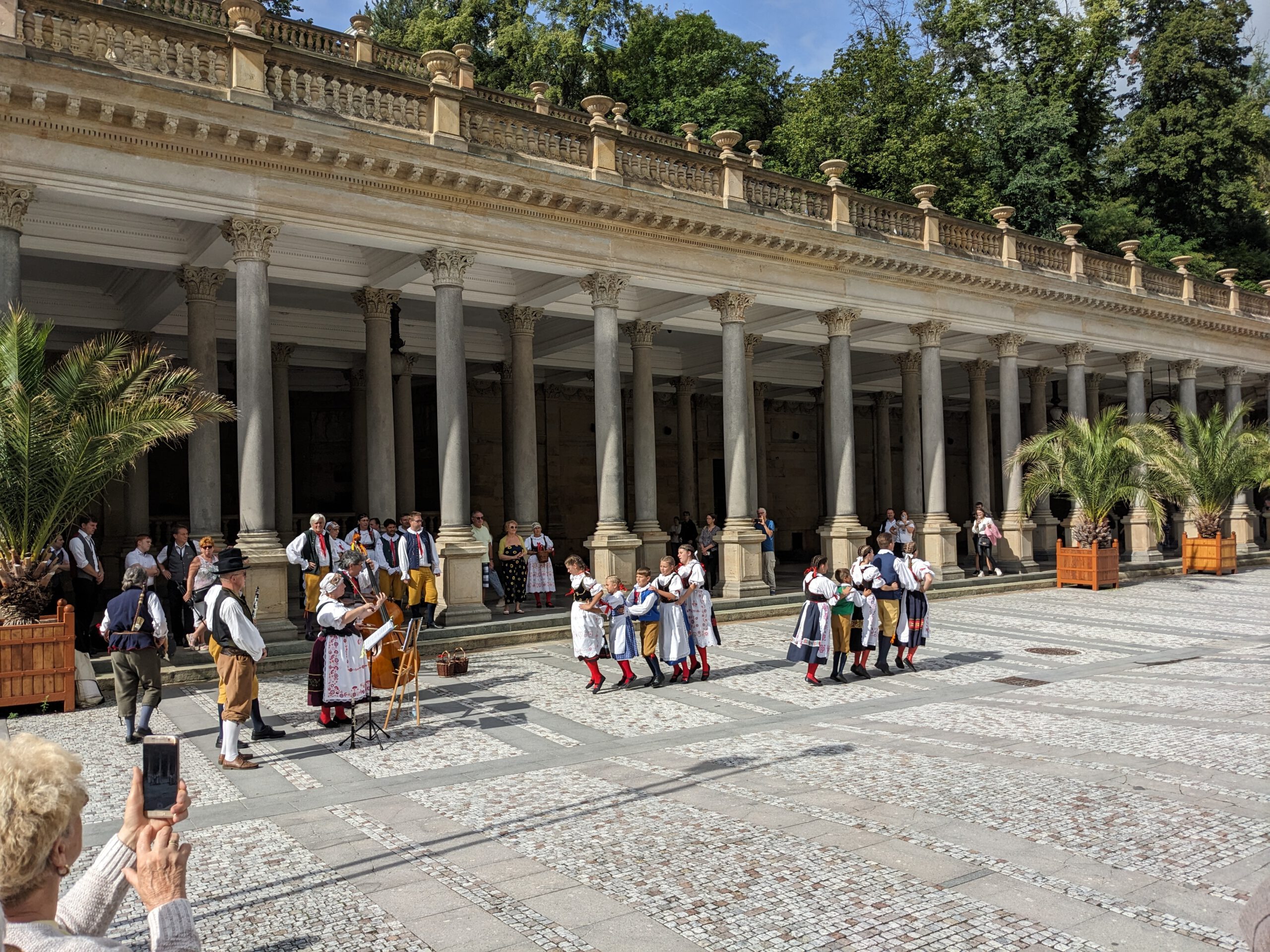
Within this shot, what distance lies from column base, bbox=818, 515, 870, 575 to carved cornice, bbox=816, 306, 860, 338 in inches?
158

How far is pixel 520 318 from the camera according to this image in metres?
19.7

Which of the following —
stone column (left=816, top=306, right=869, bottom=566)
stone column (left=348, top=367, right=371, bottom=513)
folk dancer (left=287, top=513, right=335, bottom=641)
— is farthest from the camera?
stone column (left=348, top=367, right=371, bottom=513)

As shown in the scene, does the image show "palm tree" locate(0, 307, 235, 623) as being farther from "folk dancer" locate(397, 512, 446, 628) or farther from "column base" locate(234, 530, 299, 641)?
"folk dancer" locate(397, 512, 446, 628)

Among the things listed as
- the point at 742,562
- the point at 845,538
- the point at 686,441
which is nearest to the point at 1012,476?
the point at 845,538

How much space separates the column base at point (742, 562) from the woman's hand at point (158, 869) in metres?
15.9

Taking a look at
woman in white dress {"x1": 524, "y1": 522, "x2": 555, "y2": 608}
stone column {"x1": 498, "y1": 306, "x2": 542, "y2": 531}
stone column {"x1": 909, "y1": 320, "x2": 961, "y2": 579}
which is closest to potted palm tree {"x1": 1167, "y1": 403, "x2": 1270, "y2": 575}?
stone column {"x1": 909, "y1": 320, "x2": 961, "y2": 579}

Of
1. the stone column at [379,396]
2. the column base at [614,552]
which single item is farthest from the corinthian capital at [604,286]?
the column base at [614,552]

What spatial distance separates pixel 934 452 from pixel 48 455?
59.3 ft

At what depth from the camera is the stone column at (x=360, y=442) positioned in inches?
853

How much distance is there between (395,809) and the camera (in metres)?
6.54

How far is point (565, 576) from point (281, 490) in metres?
9.03

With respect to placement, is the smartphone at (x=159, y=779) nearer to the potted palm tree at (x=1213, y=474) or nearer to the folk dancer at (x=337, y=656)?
the folk dancer at (x=337, y=656)

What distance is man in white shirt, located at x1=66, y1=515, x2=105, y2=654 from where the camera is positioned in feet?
37.2

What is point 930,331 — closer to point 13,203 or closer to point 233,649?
point 13,203
